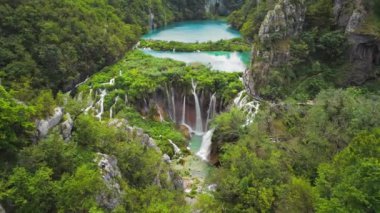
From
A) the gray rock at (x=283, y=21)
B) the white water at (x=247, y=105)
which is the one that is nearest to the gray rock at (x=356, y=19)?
the gray rock at (x=283, y=21)

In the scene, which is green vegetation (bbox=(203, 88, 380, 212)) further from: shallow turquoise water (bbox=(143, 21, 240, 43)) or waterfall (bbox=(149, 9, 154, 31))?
waterfall (bbox=(149, 9, 154, 31))

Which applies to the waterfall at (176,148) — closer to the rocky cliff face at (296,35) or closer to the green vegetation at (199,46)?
the rocky cliff face at (296,35)

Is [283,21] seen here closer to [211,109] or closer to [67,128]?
[211,109]

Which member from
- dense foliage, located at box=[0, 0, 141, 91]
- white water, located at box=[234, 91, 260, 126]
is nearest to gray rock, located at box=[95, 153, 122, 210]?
white water, located at box=[234, 91, 260, 126]

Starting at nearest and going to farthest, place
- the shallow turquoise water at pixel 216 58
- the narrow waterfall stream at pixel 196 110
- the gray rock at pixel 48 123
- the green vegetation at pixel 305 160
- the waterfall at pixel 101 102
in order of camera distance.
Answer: the green vegetation at pixel 305 160, the gray rock at pixel 48 123, the narrow waterfall stream at pixel 196 110, the waterfall at pixel 101 102, the shallow turquoise water at pixel 216 58

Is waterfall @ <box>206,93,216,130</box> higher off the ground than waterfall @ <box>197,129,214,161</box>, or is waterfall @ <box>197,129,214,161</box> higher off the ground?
waterfall @ <box>206,93,216,130</box>

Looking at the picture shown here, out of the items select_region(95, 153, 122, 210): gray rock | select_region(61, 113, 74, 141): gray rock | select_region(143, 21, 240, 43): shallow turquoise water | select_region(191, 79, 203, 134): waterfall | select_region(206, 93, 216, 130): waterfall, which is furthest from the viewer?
select_region(143, 21, 240, 43): shallow turquoise water

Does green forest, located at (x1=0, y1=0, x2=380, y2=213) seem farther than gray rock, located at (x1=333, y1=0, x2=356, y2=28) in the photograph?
No

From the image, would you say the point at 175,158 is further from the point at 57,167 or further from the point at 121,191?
the point at 57,167
